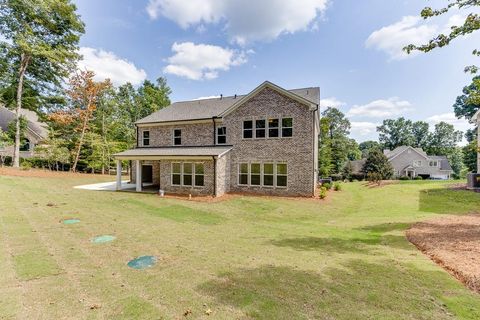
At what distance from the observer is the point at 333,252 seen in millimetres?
7273

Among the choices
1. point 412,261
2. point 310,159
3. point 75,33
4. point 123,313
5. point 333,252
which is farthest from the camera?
point 75,33

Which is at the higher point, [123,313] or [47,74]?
[47,74]

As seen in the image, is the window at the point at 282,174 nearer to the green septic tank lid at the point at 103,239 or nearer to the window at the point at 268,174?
the window at the point at 268,174

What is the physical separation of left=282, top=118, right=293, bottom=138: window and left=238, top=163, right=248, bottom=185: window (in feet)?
13.3

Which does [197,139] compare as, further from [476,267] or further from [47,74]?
[47,74]

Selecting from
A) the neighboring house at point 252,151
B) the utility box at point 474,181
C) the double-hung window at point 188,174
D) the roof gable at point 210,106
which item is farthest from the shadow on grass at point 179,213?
the utility box at point 474,181

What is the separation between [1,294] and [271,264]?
5.57m

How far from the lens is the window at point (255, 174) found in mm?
19123

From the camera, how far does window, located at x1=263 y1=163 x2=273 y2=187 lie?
18.8m

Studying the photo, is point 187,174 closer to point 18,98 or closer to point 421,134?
point 18,98

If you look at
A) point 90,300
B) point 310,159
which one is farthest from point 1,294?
point 310,159

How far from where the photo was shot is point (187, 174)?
1919 centimetres

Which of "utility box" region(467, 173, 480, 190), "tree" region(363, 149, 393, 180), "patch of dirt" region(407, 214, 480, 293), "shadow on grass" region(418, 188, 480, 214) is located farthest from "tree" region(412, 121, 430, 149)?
"patch of dirt" region(407, 214, 480, 293)

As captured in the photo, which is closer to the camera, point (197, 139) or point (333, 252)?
Result: point (333, 252)
